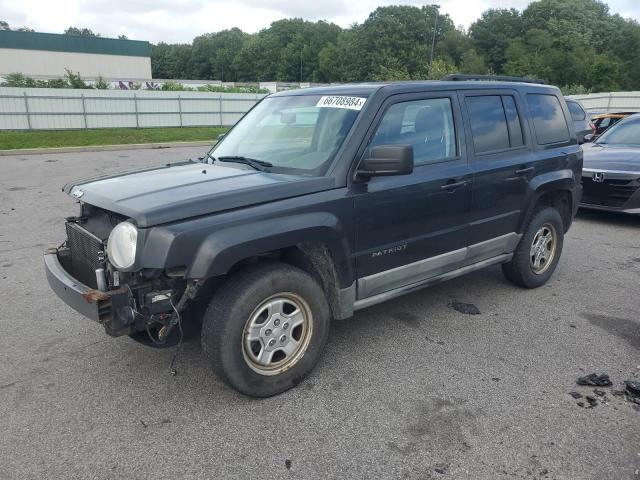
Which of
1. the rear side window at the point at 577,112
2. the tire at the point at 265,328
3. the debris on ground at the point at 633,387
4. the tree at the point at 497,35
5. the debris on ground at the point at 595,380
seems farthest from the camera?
the tree at the point at 497,35

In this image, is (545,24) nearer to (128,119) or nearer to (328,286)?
(128,119)

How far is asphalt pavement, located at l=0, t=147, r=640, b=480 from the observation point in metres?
2.69

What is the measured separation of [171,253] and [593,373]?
116 inches

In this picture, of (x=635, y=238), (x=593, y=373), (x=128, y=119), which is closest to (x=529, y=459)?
(x=593, y=373)

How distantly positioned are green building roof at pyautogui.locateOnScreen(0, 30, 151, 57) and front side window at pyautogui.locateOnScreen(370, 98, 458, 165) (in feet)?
213

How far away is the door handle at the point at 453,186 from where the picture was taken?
396cm

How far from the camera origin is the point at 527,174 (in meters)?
4.70

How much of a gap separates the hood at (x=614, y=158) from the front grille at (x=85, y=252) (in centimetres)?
742

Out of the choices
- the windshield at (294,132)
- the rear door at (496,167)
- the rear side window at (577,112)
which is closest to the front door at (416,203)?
the rear door at (496,167)

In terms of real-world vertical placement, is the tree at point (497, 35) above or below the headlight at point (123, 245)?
above

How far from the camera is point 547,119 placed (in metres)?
5.10

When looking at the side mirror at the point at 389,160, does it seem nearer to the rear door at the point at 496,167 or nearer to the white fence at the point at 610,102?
the rear door at the point at 496,167

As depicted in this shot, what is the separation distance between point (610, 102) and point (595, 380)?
109 feet

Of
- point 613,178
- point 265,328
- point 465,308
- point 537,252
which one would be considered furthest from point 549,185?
point 613,178
